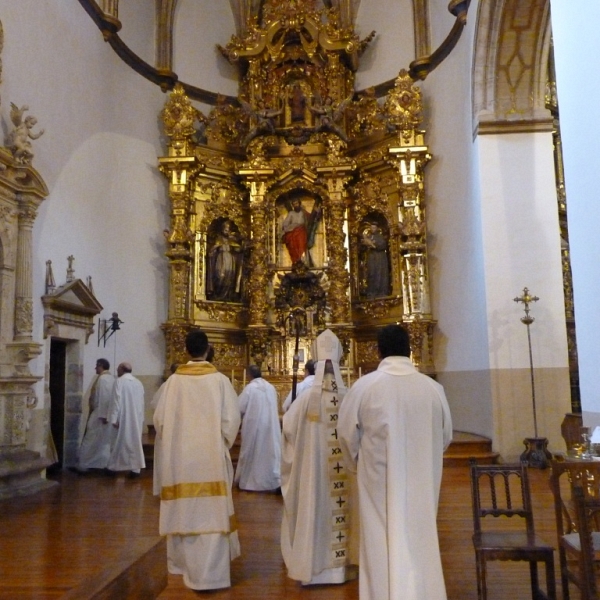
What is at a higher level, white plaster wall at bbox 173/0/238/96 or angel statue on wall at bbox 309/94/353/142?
white plaster wall at bbox 173/0/238/96

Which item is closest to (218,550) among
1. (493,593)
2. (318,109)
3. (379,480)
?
(379,480)

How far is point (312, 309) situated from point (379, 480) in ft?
30.2

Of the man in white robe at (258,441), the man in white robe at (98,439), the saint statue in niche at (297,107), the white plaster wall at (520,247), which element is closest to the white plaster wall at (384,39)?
the saint statue in niche at (297,107)

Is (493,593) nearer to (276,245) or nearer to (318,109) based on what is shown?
(276,245)

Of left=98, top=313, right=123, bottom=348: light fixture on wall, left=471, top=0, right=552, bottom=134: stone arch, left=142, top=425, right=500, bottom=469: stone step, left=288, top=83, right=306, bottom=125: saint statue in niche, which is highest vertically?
left=288, top=83, right=306, bottom=125: saint statue in niche

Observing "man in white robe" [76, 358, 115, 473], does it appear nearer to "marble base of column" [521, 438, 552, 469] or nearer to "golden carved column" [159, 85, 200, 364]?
"golden carved column" [159, 85, 200, 364]

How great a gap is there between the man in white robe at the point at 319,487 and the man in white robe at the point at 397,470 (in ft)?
2.59

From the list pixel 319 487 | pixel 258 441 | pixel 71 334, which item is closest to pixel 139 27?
pixel 71 334

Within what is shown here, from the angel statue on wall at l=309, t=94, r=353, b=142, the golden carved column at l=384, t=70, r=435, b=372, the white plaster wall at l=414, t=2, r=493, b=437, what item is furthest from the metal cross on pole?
the angel statue on wall at l=309, t=94, r=353, b=142

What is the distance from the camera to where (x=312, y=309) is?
1262 cm

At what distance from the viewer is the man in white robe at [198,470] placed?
13.9 feet

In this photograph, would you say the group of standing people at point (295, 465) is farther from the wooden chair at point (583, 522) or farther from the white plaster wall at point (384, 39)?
the white plaster wall at point (384, 39)

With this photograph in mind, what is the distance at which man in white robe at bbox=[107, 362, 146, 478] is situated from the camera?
8.89 meters

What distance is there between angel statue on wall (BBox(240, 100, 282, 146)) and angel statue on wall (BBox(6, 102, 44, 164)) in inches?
227
